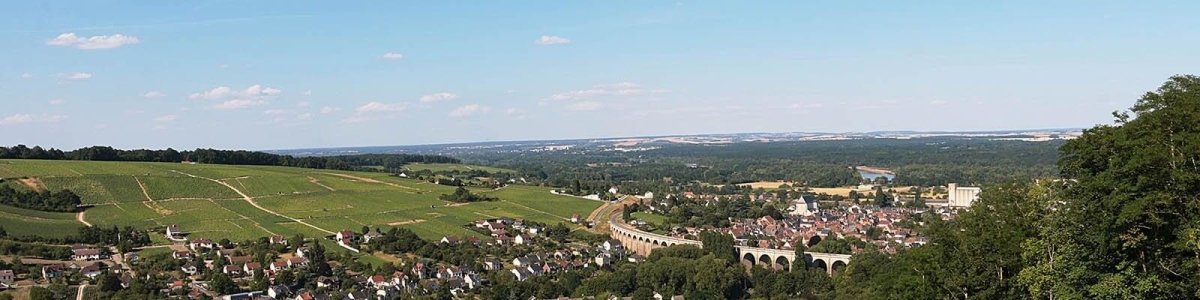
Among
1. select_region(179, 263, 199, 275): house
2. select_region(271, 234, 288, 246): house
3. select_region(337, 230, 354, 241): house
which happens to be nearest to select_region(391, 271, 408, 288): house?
select_region(179, 263, 199, 275): house

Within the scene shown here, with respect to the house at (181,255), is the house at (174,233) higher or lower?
higher

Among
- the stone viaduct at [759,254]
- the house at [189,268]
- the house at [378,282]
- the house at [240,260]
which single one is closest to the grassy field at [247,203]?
the house at [240,260]

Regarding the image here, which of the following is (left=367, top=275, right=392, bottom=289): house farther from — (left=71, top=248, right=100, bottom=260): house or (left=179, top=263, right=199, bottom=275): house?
(left=71, top=248, right=100, bottom=260): house

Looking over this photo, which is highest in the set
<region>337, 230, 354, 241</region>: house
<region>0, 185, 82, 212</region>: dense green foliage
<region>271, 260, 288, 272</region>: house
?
<region>0, 185, 82, 212</region>: dense green foliage

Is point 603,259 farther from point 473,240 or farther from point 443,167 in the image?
point 443,167

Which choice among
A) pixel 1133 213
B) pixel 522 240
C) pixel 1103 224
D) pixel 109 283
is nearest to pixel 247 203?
pixel 522 240

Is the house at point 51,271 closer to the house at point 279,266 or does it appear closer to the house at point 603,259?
the house at point 279,266

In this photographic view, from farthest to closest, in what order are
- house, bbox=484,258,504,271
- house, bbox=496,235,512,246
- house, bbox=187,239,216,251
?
house, bbox=496,235,512,246
house, bbox=187,239,216,251
house, bbox=484,258,504,271

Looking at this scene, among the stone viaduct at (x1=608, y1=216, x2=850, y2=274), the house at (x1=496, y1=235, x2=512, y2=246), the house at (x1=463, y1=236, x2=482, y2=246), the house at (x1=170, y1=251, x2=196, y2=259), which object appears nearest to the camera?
the house at (x1=170, y1=251, x2=196, y2=259)
